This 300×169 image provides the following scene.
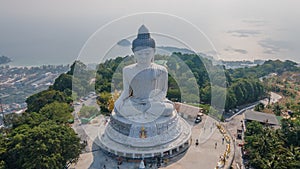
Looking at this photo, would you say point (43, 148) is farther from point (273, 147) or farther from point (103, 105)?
point (273, 147)

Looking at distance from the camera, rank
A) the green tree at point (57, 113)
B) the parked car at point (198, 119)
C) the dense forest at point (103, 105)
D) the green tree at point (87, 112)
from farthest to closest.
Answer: the green tree at point (87, 112) → the parked car at point (198, 119) → the green tree at point (57, 113) → the dense forest at point (103, 105)

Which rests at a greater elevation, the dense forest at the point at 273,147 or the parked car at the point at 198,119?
the dense forest at the point at 273,147

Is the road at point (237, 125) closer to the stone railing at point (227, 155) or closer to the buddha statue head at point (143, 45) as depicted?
the stone railing at point (227, 155)

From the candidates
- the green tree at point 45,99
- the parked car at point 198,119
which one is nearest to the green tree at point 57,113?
the green tree at point 45,99

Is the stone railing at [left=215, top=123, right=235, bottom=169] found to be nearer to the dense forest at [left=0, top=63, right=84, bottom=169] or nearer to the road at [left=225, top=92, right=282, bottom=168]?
the road at [left=225, top=92, right=282, bottom=168]

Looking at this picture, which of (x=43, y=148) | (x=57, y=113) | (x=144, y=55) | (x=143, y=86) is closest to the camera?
(x=43, y=148)

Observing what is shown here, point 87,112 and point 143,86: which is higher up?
point 143,86

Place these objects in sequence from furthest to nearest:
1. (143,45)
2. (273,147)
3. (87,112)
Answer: (87,112) → (143,45) → (273,147)

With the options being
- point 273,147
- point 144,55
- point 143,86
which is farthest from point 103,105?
point 273,147
